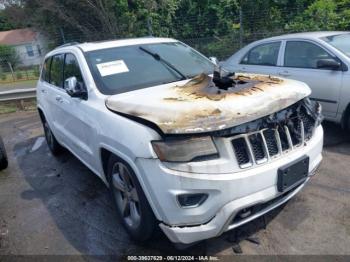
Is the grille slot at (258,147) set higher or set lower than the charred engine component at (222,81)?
lower

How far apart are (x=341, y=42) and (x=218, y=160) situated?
3898mm

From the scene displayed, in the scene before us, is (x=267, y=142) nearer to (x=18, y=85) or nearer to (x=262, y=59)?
(x=262, y=59)

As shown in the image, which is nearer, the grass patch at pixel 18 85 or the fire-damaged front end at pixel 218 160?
the fire-damaged front end at pixel 218 160

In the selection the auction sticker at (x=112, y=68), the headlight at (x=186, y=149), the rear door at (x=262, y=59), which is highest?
the auction sticker at (x=112, y=68)

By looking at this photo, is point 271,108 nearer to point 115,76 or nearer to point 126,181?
point 126,181

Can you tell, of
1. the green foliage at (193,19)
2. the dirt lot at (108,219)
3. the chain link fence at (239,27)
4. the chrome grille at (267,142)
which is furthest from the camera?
the green foliage at (193,19)

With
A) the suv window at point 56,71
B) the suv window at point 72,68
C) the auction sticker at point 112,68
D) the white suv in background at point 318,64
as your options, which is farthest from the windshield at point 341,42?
the suv window at point 56,71

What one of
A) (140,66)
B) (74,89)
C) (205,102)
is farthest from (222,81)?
(74,89)

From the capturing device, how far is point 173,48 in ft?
14.2

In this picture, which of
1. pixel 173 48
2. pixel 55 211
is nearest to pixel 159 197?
pixel 55 211

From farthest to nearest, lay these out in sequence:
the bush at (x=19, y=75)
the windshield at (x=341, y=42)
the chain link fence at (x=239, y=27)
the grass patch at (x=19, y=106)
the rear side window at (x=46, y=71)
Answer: the bush at (x=19, y=75)
the grass patch at (x=19, y=106)
the chain link fence at (x=239, y=27)
the rear side window at (x=46, y=71)
the windshield at (x=341, y=42)

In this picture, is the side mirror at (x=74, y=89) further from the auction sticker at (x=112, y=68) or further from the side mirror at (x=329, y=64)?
the side mirror at (x=329, y=64)

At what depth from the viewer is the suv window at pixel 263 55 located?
19.1ft

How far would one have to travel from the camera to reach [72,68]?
411cm
